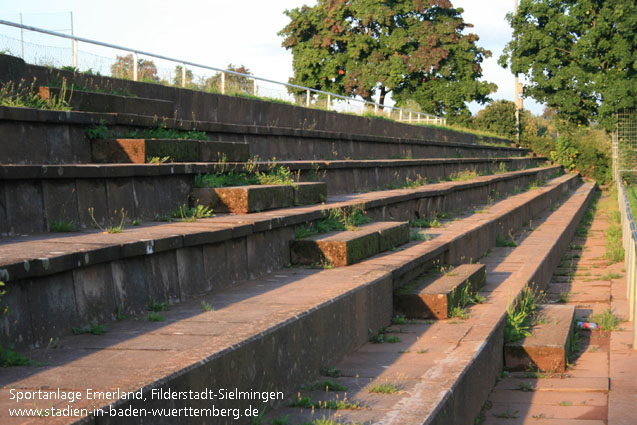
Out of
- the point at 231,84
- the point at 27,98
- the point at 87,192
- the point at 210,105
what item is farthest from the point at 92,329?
the point at 231,84

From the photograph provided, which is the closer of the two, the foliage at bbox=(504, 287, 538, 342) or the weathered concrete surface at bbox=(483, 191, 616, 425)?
the weathered concrete surface at bbox=(483, 191, 616, 425)

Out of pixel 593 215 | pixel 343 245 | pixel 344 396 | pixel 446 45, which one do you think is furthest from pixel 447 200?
pixel 446 45

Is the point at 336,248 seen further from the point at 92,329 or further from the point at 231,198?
the point at 92,329

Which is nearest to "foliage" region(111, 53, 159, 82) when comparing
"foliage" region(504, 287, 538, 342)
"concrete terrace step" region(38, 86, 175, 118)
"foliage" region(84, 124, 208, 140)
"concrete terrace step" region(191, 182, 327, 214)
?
"concrete terrace step" region(38, 86, 175, 118)

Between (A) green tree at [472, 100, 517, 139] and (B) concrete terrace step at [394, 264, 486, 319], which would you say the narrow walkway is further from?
(A) green tree at [472, 100, 517, 139]

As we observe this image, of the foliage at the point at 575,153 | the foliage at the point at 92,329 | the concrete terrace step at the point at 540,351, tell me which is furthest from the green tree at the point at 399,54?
the foliage at the point at 92,329

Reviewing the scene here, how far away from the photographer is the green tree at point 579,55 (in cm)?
3516

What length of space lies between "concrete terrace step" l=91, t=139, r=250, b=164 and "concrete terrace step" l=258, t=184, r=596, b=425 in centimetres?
250

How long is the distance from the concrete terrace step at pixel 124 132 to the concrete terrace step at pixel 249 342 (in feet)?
6.25

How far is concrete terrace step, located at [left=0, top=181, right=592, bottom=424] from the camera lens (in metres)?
2.84

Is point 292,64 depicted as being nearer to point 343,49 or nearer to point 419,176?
point 343,49

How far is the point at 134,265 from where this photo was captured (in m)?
4.13

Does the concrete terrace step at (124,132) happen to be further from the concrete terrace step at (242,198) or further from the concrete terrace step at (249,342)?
the concrete terrace step at (249,342)

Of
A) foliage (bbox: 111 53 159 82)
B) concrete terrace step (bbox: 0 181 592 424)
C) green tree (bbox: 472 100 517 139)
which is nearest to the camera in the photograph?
concrete terrace step (bbox: 0 181 592 424)
